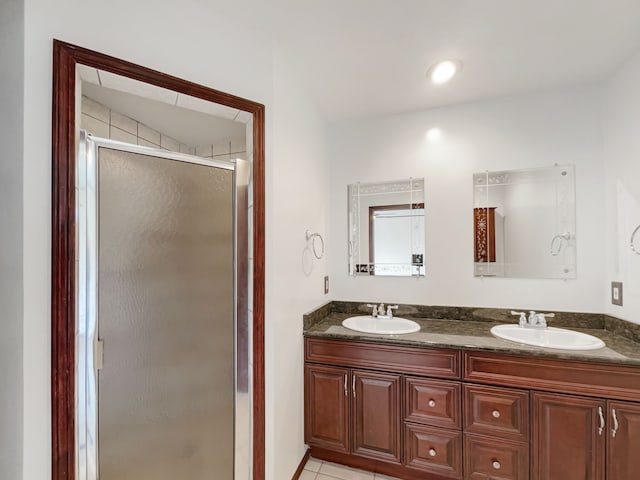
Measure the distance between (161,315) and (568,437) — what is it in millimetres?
2099

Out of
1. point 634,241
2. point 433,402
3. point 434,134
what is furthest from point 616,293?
point 434,134

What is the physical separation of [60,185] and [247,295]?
2.87 feet

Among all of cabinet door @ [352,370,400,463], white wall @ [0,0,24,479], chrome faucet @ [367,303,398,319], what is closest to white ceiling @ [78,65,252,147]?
white wall @ [0,0,24,479]

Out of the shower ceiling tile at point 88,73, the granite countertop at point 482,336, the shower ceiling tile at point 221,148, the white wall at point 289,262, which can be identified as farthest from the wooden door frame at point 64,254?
the granite countertop at point 482,336

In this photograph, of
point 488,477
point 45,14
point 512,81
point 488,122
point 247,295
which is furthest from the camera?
point 488,122

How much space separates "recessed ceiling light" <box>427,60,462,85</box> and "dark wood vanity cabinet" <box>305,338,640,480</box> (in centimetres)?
166

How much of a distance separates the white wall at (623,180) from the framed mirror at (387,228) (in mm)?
1146

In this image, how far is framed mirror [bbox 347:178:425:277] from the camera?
2367 millimetres

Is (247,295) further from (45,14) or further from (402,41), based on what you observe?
(402,41)

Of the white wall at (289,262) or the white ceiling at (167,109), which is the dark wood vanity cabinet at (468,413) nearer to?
the white wall at (289,262)

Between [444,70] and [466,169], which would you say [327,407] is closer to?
[466,169]

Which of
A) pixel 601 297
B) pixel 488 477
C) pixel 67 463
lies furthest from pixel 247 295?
pixel 601 297

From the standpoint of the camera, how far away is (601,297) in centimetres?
197

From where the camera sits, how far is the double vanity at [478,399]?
1.49 m
